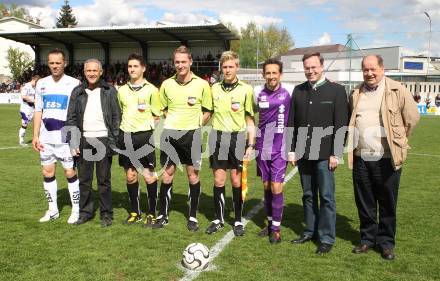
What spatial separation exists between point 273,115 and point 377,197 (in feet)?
4.66

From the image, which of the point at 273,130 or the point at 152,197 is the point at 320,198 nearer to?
the point at 273,130

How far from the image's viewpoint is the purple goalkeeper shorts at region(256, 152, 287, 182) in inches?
198

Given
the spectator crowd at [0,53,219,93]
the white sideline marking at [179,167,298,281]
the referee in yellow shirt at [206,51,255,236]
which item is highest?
the spectator crowd at [0,53,219,93]

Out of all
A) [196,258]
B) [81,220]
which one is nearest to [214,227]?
[196,258]

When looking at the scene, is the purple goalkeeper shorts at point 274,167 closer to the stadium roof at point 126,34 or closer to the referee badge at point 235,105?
the referee badge at point 235,105

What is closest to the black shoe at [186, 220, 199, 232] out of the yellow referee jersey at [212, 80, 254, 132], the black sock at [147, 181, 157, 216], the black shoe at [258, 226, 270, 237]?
the black sock at [147, 181, 157, 216]

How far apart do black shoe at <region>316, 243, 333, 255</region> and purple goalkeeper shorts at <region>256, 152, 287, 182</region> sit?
0.84m

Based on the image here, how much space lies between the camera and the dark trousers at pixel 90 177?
5602mm

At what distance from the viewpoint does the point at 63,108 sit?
554 centimetres

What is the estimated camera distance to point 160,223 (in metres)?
5.66

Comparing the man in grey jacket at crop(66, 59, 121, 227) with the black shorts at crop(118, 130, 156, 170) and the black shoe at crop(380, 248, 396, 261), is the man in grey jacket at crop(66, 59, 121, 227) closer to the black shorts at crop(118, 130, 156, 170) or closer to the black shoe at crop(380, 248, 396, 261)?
the black shorts at crop(118, 130, 156, 170)

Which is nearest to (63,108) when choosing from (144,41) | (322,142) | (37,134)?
(37,134)

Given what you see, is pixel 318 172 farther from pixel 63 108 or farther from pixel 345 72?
pixel 345 72

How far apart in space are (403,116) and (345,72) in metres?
37.1
